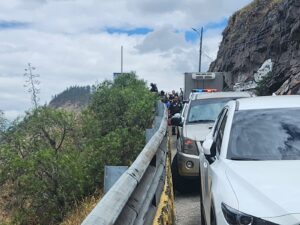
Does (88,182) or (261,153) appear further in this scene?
(88,182)

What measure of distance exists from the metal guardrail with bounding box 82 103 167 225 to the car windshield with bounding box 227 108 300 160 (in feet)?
2.66

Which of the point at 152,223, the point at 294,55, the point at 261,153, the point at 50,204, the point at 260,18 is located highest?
the point at 260,18

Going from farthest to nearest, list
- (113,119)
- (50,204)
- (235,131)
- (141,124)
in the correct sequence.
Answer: (113,119) < (141,124) < (50,204) < (235,131)

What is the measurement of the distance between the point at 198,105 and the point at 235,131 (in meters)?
6.79

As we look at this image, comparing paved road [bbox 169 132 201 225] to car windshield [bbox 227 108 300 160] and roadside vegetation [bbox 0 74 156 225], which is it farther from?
car windshield [bbox 227 108 300 160]

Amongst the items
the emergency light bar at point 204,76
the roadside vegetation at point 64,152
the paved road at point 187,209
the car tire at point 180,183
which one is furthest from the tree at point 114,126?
the emergency light bar at point 204,76

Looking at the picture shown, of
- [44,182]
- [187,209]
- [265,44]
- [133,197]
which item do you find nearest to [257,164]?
[133,197]

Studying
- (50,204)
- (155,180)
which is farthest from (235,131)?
(50,204)

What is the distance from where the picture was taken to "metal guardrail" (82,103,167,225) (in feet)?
9.84

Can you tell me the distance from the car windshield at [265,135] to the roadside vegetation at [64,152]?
6700 mm

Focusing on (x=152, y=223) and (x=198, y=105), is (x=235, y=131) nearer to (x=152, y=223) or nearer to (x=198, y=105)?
(x=152, y=223)

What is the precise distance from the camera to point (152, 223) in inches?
191

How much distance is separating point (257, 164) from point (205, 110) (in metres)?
7.30

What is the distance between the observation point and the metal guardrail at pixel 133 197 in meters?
3.00
